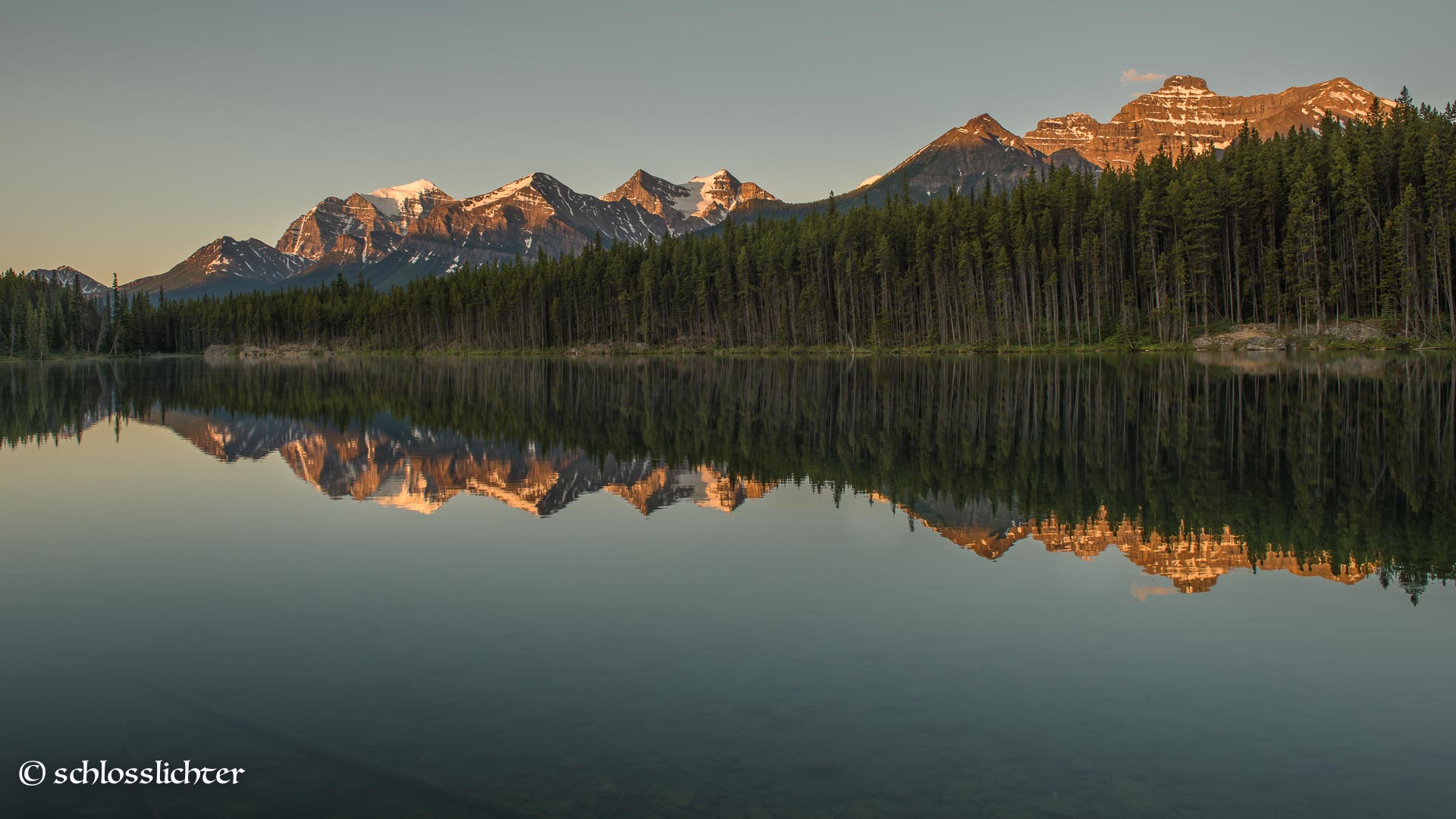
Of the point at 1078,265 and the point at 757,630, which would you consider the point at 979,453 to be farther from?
the point at 1078,265

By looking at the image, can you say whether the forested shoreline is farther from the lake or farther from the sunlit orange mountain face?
the lake

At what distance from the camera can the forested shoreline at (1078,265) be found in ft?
264

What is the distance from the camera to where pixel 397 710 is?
7945mm

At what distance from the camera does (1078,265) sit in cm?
10612

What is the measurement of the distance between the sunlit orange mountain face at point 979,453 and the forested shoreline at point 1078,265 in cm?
3568

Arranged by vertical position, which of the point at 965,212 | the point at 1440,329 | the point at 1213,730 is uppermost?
the point at 965,212

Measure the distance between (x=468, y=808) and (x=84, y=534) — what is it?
13.9m

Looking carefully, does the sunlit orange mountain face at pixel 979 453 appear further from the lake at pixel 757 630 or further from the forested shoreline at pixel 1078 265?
the forested shoreline at pixel 1078 265

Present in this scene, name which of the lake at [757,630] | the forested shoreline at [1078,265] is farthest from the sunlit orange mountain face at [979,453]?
the forested shoreline at [1078,265]

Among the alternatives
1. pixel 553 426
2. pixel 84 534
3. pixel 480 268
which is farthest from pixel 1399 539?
pixel 480 268

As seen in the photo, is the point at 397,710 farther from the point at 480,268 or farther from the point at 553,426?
the point at 480,268

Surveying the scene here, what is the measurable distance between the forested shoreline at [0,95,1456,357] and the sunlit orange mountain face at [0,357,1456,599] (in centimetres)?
3568

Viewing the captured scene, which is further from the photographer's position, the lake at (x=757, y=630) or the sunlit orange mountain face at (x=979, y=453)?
the sunlit orange mountain face at (x=979, y=453)

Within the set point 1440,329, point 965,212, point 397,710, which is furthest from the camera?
point 965,212
